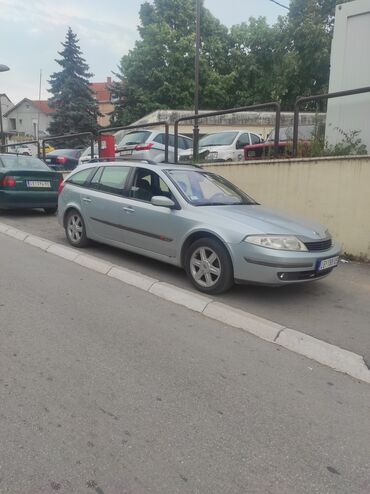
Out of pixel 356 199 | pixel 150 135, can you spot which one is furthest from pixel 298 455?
pixel 150 135

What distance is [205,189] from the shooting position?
6.18 metres

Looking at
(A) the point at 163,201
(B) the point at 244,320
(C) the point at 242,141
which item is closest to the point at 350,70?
(A) the point at 163,201

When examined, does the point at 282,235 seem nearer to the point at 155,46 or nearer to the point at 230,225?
the point at 230,225

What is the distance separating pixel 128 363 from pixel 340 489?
5.86 ft

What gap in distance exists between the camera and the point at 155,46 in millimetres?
35531

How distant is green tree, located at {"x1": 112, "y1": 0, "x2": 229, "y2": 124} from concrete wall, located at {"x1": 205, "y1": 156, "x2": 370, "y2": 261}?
28304mm

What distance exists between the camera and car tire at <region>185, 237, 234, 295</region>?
512cm

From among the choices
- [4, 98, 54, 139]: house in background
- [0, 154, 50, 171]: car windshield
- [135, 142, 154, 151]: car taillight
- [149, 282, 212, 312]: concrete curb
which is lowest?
[149, 282, 212, 312]: concrete curb

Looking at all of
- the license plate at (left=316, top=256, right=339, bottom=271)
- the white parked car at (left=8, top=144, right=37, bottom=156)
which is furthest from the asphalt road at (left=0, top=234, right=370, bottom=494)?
the white parked car at (left=8, top=144, right=37, bottom=156)

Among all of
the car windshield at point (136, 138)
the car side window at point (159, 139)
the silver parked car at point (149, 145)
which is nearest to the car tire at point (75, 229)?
the silver parked car at point (149, 145)

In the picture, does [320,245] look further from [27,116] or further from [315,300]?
[27,116]

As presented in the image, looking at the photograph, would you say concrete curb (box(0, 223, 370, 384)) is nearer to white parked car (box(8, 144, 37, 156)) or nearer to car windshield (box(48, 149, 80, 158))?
car windshield (box(48, 149, 80, 158))

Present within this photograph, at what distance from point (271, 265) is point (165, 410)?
7.49 feet

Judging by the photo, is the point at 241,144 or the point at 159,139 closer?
the point at 159,139
